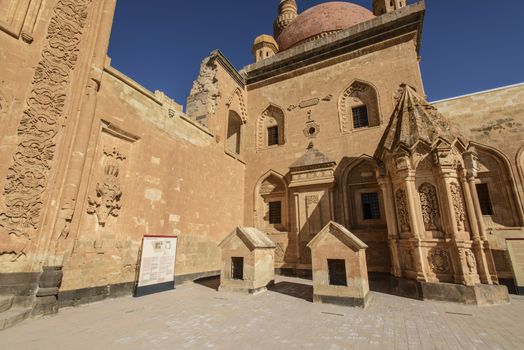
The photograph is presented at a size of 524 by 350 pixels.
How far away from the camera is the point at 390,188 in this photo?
333 inches

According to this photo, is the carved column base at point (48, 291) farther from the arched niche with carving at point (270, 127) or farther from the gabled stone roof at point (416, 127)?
the arched niche with carving at point (270, 127)

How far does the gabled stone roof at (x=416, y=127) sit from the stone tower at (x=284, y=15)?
53.8 ft

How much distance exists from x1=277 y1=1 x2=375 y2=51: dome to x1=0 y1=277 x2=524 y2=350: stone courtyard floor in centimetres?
1725

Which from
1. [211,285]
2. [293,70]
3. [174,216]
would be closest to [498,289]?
[211,285]

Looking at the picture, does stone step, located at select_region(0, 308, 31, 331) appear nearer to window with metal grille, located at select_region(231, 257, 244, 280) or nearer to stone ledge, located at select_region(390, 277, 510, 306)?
window with metal grille, located at select_region(231, 257, 244, 280)

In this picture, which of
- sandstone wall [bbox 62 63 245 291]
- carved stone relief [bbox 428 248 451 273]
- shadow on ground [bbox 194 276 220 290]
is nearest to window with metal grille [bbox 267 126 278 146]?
sandstone wall [bbox 62 63 245 291]

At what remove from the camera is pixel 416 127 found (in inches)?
311

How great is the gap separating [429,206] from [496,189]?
155 inches

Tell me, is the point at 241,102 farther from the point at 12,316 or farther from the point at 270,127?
the point at 12,316

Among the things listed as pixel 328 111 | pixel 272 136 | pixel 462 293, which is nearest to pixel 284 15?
pixel 272 136

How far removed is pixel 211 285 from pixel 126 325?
4.21 meters

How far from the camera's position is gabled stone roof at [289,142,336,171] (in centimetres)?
1116

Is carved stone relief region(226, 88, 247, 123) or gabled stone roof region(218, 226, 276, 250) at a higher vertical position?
carved stone relief region(226, 88, 247, 123)

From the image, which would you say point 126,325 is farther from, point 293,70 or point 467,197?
point 293,70
